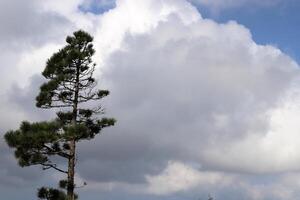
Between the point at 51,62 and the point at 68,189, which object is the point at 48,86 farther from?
the point at 68,189

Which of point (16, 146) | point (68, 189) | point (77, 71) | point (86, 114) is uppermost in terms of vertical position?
point (77, 71)

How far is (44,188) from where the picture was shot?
44188 millimetres

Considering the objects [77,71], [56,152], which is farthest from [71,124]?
[77,71]

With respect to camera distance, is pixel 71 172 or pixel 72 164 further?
pixel 72 164

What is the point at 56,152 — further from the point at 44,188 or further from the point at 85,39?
the point at 85,39

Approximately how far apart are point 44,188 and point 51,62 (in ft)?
30.9

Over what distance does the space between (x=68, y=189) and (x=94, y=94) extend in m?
7.43

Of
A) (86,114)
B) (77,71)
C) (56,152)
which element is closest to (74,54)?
(77,71)

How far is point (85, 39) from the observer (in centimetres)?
4906

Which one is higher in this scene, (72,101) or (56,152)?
(72,101)

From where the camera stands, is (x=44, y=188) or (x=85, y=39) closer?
(x=44, y=188)

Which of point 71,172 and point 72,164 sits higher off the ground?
point 72,164

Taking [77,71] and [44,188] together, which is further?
[77,71]

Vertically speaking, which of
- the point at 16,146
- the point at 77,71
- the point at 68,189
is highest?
the point at 77,71
